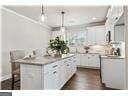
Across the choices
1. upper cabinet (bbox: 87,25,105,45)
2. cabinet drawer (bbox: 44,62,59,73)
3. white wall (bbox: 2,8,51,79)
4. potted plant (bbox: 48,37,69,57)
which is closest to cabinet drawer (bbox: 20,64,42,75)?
cabinet drawer (bbox: 44,62,59,73)

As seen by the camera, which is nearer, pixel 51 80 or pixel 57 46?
pixel 51 80

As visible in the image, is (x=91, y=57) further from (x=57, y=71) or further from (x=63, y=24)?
(x=57, y=71)

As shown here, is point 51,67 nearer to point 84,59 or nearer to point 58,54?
point 58,54

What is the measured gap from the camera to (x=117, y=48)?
11.5 ft

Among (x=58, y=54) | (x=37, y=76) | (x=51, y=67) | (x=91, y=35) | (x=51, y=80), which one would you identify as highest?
(x=91, y=35)

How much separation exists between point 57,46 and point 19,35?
134 centimetres

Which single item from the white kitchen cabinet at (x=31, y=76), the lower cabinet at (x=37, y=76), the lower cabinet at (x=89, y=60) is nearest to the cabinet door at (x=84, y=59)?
the lower cabinet at (x=89, y=60)

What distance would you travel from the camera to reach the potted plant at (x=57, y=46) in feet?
10.8

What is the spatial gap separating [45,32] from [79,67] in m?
1.60

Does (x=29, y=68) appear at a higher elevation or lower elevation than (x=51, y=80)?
higher

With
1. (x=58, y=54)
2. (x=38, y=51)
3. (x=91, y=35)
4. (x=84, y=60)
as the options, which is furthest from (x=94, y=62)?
(x=38, y=51)

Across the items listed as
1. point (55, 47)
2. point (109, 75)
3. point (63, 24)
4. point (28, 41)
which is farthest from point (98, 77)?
point (28, 41)

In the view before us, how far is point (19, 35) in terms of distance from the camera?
412 cm

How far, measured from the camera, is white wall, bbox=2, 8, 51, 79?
11.9 ft
